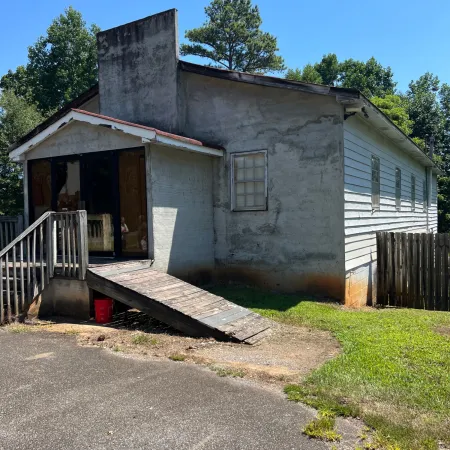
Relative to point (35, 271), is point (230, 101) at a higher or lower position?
higher

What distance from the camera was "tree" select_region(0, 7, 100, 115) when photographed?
36562mm

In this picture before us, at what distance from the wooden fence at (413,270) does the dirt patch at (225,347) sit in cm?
531

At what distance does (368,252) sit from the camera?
11.5 m

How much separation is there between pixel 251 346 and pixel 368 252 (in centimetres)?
669

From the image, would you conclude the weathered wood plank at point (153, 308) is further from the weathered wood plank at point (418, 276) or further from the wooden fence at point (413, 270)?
the weathered wood plank at point (418, 276)

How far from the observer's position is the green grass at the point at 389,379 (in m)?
3.39

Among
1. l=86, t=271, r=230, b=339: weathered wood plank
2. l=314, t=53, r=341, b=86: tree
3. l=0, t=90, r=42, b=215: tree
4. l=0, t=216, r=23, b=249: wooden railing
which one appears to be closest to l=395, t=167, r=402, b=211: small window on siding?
l=86, t=271, r=230, b=339: weathered wood plank

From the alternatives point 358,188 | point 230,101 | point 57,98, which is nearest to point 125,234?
point 230,101

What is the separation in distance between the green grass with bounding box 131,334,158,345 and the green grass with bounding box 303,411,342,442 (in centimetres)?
309

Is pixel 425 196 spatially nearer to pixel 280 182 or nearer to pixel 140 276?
pixel 280 182

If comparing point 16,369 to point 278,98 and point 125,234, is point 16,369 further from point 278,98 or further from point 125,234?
point 278,98

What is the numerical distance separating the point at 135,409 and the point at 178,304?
2.96 metres

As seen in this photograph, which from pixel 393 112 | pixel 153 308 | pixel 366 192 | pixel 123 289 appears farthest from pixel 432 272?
pixel 393 112

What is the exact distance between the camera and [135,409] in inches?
153
